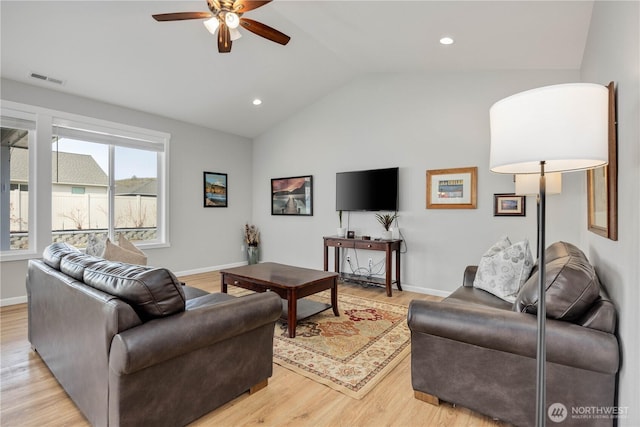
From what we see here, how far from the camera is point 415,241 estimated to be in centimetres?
448

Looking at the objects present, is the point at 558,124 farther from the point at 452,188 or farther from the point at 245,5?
the point at 452,188

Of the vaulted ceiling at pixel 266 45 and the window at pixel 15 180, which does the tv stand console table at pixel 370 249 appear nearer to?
the vaulted ceiling at pixel 266 45

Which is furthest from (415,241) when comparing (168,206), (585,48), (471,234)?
(168,206)

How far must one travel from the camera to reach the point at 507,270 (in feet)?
8.18

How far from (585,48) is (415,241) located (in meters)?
2.65

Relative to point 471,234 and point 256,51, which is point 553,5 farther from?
point 256,51

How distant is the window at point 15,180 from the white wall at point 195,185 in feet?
1.32

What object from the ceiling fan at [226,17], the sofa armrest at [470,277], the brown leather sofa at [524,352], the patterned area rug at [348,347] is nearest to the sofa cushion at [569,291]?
the brown leather sofa at [524,352]

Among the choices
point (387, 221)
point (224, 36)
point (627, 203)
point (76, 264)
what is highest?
point (224, 36)

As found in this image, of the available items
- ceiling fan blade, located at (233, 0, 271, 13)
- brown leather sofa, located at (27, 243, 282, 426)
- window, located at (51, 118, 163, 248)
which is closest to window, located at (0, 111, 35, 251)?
window, located at (51, 118, 163, 248)

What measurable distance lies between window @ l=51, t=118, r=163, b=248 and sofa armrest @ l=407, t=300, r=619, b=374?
453cm

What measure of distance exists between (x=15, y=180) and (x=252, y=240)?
3.46 m

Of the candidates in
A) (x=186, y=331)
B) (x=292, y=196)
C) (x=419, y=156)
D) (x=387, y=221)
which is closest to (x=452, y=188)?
(x=419, y=156)

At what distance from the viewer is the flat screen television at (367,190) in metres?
4.55
